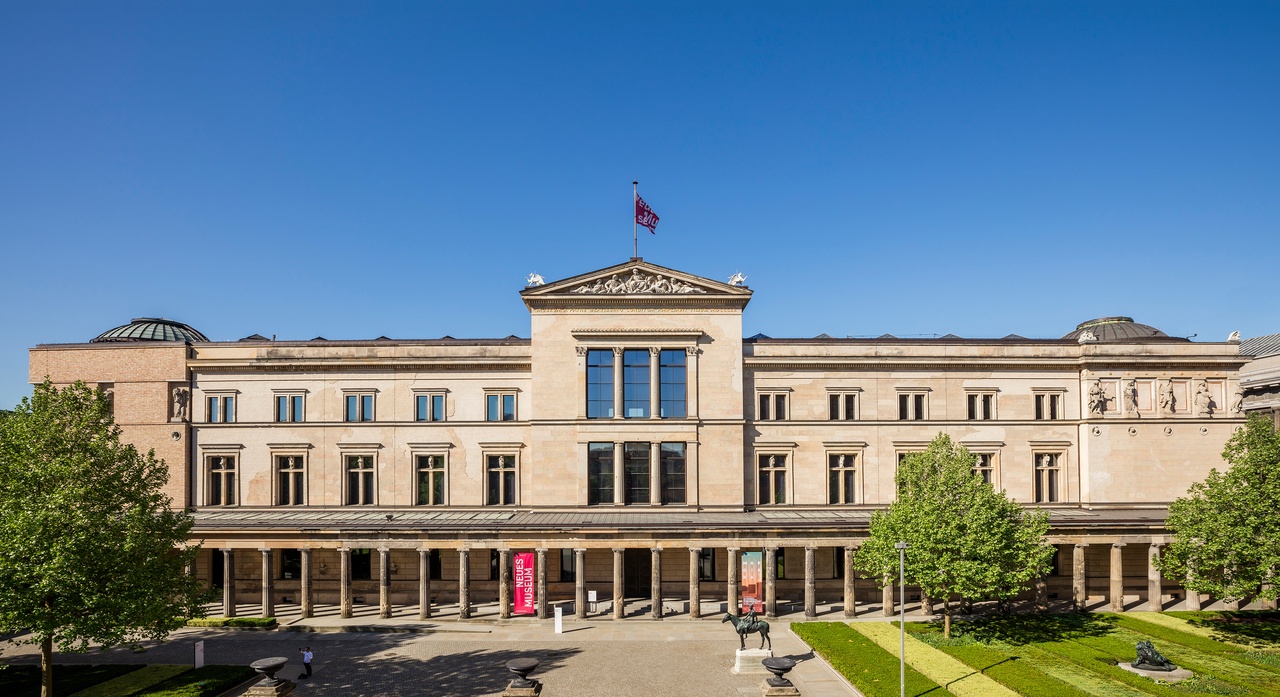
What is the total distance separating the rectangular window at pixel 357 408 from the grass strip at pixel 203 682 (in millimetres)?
21461

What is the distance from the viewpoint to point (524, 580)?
4612cm

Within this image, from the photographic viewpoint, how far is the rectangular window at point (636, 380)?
53.4 meters

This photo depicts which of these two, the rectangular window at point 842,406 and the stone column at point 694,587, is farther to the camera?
the rectangular window at point 842,406

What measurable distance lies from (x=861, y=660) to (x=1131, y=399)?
35.2 metres

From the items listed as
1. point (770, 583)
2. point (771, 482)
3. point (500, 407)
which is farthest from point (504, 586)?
point (771, 482)

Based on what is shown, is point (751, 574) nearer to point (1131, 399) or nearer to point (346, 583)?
point (346, 583)

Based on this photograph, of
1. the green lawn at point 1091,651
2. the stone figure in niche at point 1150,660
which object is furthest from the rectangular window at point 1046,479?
the stone figure in niche at point 1150,660

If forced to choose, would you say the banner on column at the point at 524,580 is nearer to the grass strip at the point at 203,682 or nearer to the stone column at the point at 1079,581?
Answer: the grass strip at the point at 203,682

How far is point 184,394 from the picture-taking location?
54.9m

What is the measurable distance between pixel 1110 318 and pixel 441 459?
6374cm

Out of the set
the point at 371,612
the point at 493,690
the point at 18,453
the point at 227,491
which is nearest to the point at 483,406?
the point at 371,612

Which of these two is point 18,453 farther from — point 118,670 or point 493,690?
point 493,690

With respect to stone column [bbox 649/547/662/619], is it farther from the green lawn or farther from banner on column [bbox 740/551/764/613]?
the green lawn

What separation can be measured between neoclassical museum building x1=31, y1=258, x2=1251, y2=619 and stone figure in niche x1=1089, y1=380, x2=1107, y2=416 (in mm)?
262
